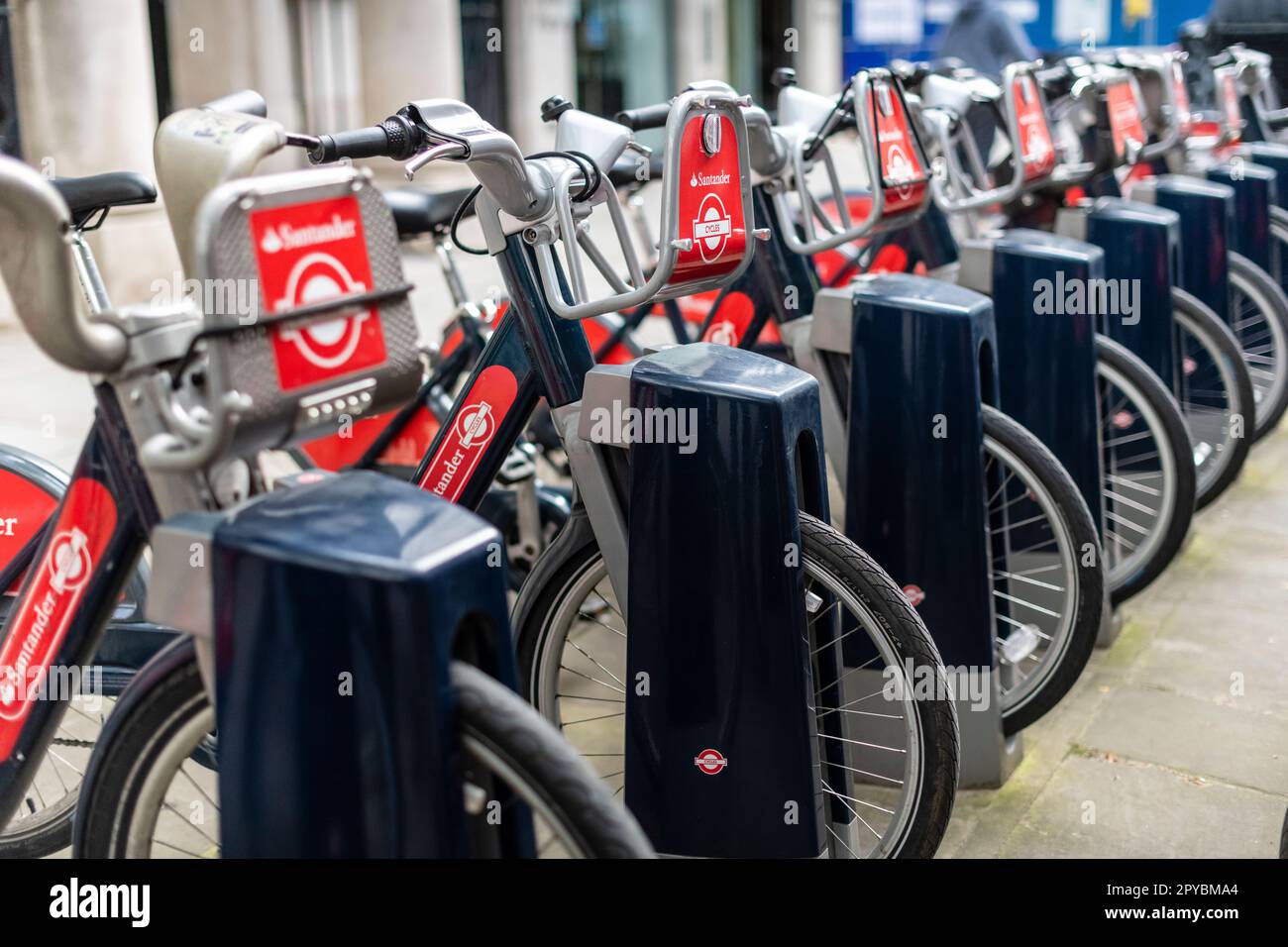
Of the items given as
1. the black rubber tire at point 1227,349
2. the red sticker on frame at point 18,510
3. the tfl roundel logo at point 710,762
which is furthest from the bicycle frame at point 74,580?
the black rubber tire at point 1227,349

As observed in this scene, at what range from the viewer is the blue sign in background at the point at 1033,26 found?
18516 mm

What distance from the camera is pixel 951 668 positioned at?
10.9 feet

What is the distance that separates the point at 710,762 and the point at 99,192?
1.39 meters

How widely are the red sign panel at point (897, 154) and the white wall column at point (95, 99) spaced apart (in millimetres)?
5144

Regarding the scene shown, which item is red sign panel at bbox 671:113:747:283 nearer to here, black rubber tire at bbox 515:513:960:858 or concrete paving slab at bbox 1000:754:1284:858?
black rubber tire at bbox 515:513:960:858

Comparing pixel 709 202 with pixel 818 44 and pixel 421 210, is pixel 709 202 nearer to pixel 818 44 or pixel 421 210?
pixel 421 210

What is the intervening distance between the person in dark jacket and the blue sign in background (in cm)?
1114

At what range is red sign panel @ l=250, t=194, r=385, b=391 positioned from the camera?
1.89 meters

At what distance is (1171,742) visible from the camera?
3.63 m

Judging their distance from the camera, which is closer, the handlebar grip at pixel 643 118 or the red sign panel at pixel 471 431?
the red sign panel at pixel 471 431

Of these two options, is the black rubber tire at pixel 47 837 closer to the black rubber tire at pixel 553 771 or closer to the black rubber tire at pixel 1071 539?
the black rubber tire at pixel 553 771

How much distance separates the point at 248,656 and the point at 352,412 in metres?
0.35

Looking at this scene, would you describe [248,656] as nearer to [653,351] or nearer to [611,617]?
[653,351]
